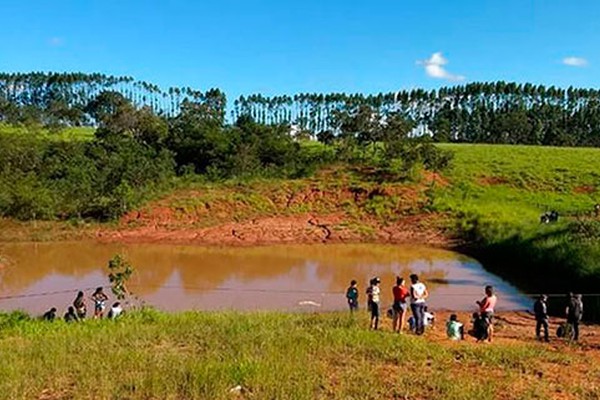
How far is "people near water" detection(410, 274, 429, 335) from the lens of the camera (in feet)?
48.3

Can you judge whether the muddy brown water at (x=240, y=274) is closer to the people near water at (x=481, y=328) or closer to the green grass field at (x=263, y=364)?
the people near water at (x=481, y=328)

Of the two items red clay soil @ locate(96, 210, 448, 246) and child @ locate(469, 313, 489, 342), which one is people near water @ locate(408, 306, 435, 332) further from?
red clay soil @ locate(96, 210, 448, 246)

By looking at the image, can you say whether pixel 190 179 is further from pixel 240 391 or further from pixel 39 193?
pixel 240 391

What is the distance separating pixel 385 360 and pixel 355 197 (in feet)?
106

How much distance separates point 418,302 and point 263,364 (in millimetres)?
5422

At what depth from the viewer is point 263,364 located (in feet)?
35.0

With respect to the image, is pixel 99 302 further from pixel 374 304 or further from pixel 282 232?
pixel 282 232

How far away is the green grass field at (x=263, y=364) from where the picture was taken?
9.66 meters

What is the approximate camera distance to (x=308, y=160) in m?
51.3

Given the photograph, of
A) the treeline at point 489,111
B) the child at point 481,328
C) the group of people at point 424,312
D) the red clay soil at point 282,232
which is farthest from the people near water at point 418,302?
the treeline at point 489,111

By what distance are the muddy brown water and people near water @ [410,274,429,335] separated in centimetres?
620

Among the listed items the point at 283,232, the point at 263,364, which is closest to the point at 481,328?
the point at 263,364

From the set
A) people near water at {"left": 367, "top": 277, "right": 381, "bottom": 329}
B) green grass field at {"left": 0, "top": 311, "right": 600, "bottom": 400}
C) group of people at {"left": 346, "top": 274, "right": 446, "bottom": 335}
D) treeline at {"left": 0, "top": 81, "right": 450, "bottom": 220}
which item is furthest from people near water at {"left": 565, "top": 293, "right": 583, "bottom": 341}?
treeline at {"left": 0, "top": 81, "right": 450, "bottom": 220}

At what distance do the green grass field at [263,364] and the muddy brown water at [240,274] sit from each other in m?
7.17
